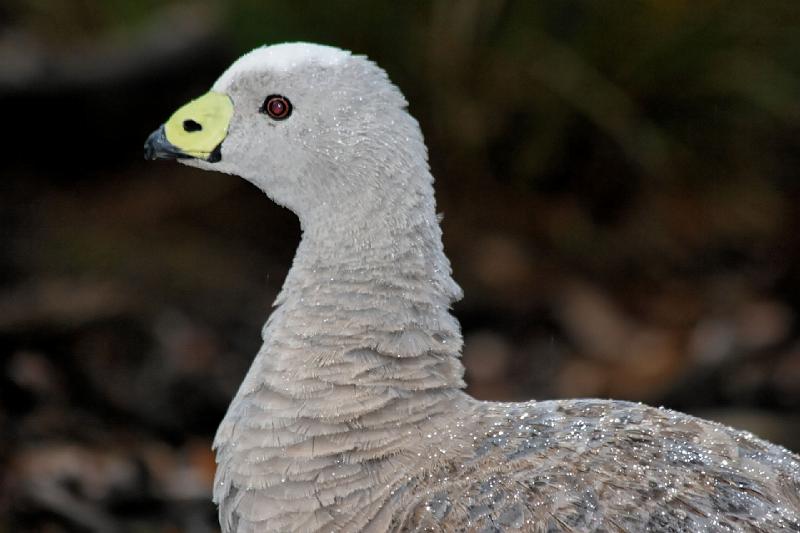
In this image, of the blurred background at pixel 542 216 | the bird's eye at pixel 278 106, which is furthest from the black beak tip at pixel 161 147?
the blurred background at pixel 542 216

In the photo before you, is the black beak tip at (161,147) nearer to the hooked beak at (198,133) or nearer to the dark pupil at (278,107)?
the hooked beak at (198,133)

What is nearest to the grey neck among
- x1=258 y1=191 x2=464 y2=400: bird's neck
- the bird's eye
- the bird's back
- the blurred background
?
x1=258 y1=191 x2=464 y2=400: bird's neck

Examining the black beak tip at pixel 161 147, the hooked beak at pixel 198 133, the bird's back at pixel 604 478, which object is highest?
the hooked beak at pixel 198 133

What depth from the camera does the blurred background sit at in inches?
236

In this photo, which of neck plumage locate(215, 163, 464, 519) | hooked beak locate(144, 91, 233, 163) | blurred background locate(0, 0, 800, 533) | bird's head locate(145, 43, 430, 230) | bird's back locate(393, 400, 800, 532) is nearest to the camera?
bird's back locate(393, 400, 800, 532)

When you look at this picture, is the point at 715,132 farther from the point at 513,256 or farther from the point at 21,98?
the point at 21,98

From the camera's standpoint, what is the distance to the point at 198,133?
328 cm

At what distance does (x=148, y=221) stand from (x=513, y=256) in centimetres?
201

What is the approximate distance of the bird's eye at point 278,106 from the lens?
3223mm

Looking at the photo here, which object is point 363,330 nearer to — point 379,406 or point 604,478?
point 379,406

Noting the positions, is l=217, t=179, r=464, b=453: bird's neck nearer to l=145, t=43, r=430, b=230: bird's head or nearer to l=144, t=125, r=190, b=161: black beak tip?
l=145, t=43, r=430, b=230: bird's head

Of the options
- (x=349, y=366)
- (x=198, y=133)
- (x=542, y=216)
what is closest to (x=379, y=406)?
(x=349, y=366)

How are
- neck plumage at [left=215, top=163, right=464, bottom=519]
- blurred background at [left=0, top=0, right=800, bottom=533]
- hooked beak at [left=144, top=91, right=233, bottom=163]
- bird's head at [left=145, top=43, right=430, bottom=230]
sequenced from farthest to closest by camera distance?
blurred background at [left=0, top=0, right=800, bottom=533]
hooked beak at [left=144, top=91, right=233, bottom=163]
bird's head at [left=145, top=43, right=430, bottom=230]
neck plumage at [left=215, top=163, right=464, bottom=519]

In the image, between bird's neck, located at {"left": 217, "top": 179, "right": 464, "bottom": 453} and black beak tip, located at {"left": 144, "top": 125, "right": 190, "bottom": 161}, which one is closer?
bird's neck, located at {"left": 217, "top": 179, "right": 464, "bottom": 453}
